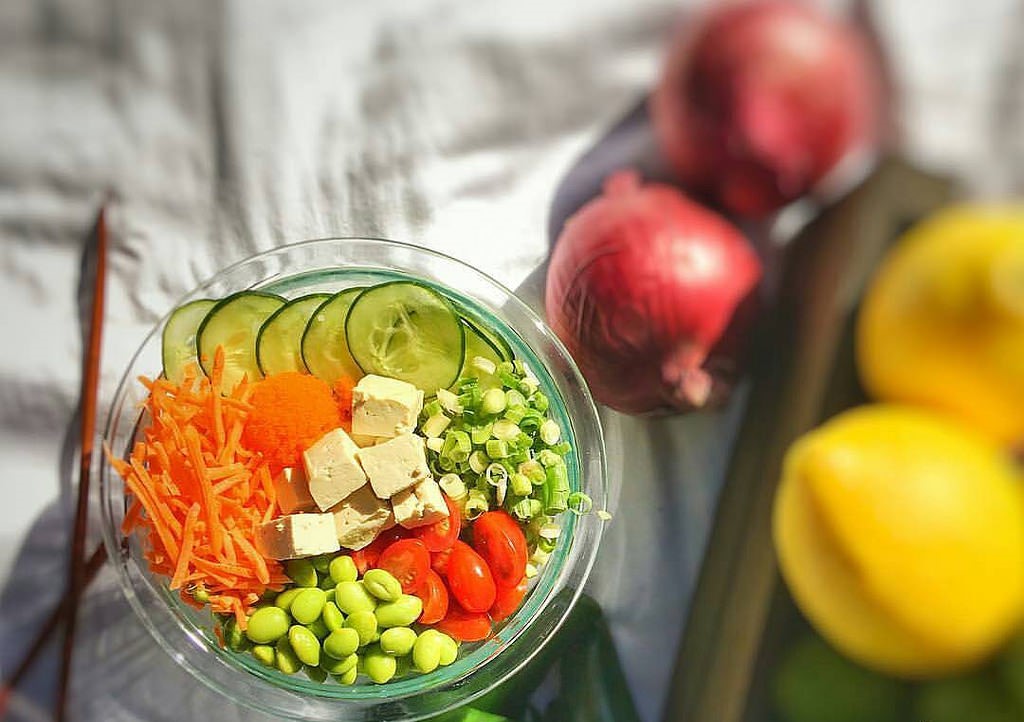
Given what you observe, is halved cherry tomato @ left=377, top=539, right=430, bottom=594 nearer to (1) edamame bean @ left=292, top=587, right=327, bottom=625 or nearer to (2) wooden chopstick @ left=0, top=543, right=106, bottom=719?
(1) edamame bean @ left=292, top=587, right=327, bottom=625

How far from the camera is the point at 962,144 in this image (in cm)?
67

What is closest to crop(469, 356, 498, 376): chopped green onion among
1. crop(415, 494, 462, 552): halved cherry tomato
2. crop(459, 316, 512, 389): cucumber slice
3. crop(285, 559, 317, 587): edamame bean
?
crop(459, 316, 512, 389): cucumber slice

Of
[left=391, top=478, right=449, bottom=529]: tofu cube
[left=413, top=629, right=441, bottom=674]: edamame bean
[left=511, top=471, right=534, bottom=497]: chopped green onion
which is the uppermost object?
[left=391, top=478, right=449, bottom=529]: tofu cube

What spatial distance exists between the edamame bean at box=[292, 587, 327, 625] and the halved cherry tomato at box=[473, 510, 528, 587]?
5.1 inches

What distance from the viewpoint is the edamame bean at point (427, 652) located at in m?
0.72

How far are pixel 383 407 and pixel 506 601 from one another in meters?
0.19

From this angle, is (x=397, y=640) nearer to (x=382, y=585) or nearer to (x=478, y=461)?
(x=382, y=585)

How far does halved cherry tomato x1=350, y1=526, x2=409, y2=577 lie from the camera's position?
2.44 feet

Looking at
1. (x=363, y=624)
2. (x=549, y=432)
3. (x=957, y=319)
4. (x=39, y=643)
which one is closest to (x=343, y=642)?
(x=363, y=624)

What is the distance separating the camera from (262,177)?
87 cm

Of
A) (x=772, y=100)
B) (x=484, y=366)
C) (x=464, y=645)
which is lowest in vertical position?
(x=464, y=645)

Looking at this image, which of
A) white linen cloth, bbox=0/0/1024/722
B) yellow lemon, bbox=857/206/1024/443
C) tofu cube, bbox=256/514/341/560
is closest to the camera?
yellow lemon, bbox=857/206/1024/443

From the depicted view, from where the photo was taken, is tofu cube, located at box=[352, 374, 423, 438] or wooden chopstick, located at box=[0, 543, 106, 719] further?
wooden chopstick, located at box=[0, 543, 106, 719]

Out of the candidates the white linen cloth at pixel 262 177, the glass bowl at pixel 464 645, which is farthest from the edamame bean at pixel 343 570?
the white linen cloth at pixel 262 177
